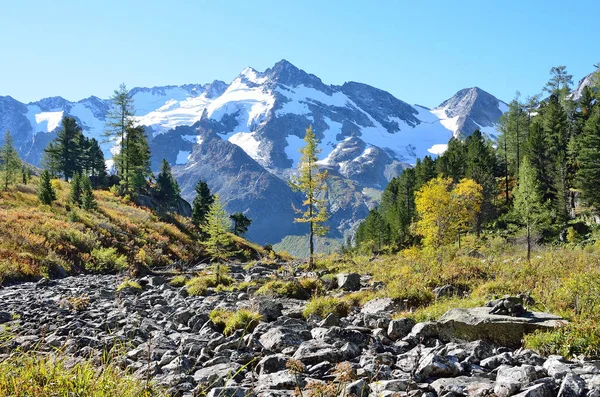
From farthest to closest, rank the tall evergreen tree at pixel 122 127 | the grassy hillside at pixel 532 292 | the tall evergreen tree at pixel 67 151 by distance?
the tall evergreen tree at pixel 67 151, the tall evergreen tree at pixel 122 127, the grassy hillside at pixel 532 292

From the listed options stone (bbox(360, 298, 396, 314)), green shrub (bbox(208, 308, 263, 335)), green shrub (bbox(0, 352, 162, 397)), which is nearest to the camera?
green shrub (bbox(0, 352, 162, 397))

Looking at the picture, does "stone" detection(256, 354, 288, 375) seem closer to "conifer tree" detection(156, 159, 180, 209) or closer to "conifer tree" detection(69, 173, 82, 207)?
"conifer tree" detection(69, 173, 82, 207)

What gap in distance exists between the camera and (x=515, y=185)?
60.5 metres

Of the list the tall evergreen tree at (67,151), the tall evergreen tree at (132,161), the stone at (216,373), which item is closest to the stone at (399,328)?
the stone at (216,373)

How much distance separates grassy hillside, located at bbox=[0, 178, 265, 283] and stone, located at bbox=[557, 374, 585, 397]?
18.9 metres

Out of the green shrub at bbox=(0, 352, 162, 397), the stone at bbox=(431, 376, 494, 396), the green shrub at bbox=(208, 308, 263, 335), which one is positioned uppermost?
the green shrub at bbox=(0, 352, 162, 397)

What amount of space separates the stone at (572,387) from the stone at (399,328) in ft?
11.5

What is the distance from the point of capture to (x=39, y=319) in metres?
8.52

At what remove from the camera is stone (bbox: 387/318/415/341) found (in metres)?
7.33

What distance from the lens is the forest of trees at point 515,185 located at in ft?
133

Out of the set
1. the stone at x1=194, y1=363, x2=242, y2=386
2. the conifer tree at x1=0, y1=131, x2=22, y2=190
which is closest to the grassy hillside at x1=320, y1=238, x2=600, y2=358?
the stone at x1=194, y1=363, x2=242, y2=386

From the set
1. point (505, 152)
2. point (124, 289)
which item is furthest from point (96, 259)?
point (505, 152)

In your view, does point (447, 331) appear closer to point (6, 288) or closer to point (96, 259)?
point (6, 288)

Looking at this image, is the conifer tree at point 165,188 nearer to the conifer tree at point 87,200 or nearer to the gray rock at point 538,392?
the conifer tree at point 87,200
